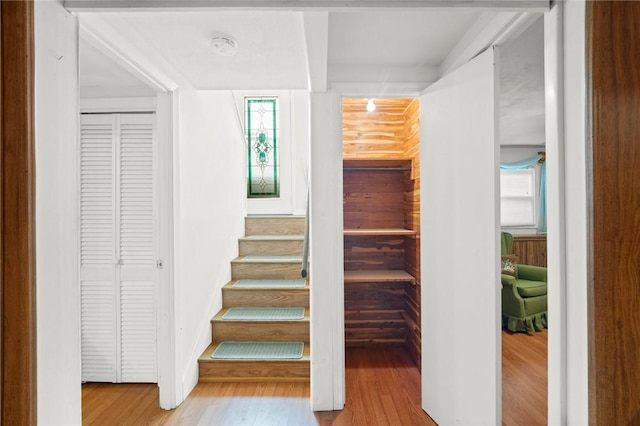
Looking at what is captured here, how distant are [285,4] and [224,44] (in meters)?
0.87

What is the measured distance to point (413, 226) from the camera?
2887mm

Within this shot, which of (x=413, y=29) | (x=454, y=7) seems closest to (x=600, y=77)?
(x=454, y=7)

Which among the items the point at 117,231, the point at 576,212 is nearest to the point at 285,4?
the point at 576,212

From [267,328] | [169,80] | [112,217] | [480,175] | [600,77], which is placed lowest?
[267,328]

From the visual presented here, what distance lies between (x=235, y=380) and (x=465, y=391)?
1.58 meters

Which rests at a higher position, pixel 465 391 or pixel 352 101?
pixel 352 101

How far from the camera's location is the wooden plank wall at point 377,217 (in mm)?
3111

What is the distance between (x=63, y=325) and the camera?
0.94m

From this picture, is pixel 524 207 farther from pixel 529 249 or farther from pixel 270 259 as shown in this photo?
pixel 270 259

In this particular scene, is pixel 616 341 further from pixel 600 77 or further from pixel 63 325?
pixel 63 325

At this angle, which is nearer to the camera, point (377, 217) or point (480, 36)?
point (480, 36)

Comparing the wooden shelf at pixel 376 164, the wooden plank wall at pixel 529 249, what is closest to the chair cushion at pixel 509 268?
the wooden plank wall at pixel 529 249

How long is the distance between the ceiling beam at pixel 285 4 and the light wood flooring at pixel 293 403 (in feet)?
6.89

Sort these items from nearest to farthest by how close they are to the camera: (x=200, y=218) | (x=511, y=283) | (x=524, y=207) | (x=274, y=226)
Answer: (x=200, y=218) < (x=511, y=283) < (x=274, y=226) < (x=524, y=207)
